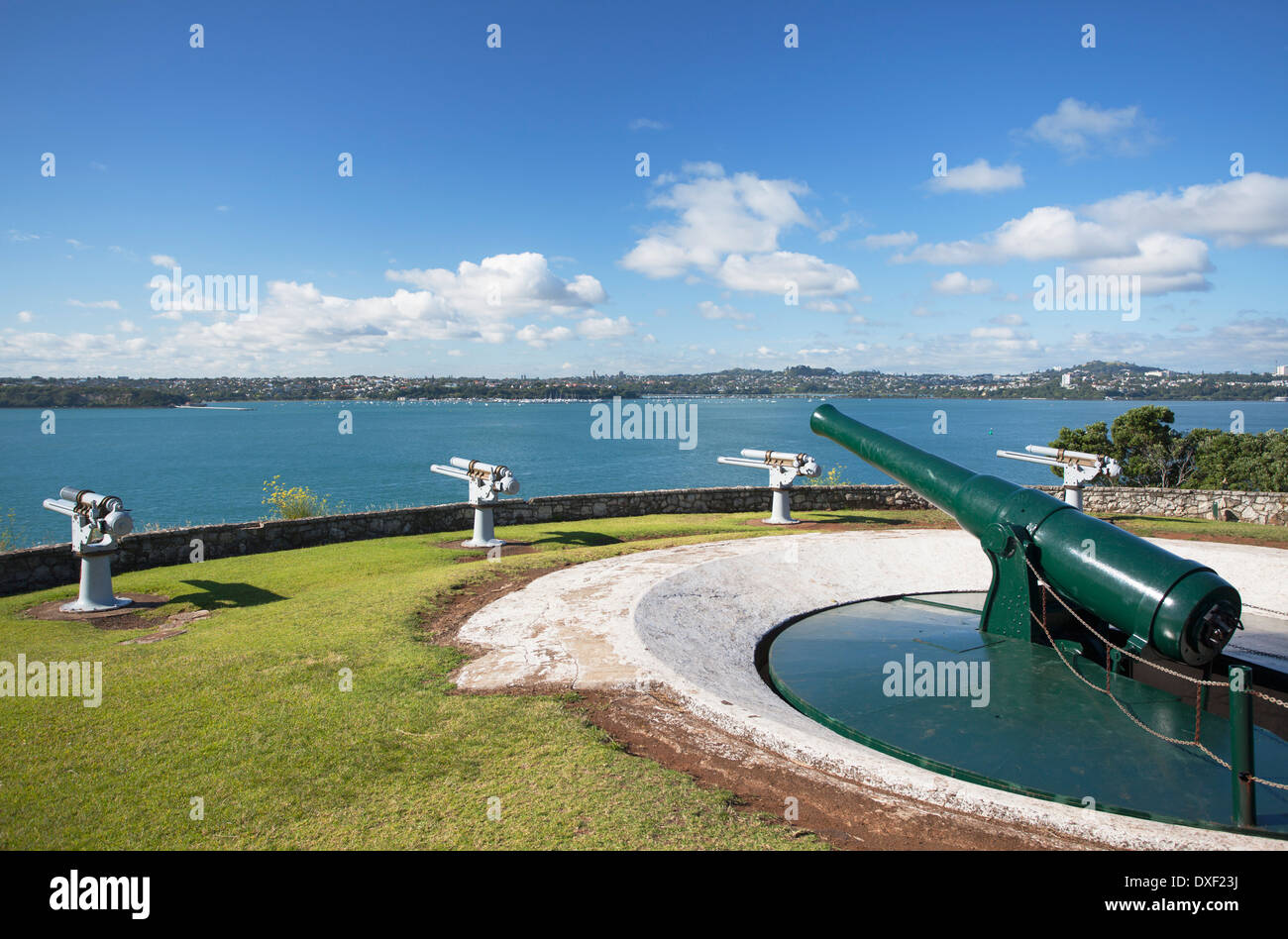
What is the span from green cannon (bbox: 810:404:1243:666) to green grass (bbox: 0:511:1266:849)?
11.1 ft

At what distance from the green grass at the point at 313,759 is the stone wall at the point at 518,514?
2.48 m

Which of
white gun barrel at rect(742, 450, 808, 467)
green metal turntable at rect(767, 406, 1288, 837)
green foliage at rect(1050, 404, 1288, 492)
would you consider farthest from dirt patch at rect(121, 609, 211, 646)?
green foliage at rect(1050, 404, 1288, 492)

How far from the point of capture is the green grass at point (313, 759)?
3.38m

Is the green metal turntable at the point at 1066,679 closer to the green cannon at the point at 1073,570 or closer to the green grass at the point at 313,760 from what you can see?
the green cannon at the point at 1073,570

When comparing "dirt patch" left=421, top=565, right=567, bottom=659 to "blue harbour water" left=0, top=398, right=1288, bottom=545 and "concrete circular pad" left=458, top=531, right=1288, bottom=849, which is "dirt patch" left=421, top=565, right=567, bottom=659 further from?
"blue harbour water" left=0, top=398, right=1288, bottom=545

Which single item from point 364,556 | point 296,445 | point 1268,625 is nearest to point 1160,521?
point 1268,625

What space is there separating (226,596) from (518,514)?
6468 mm

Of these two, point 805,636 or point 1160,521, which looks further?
point 1160,521

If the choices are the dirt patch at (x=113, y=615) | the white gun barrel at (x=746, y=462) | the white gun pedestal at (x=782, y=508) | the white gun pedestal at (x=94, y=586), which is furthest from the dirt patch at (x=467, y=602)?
the white gun barrel at (x=746, y=462)
